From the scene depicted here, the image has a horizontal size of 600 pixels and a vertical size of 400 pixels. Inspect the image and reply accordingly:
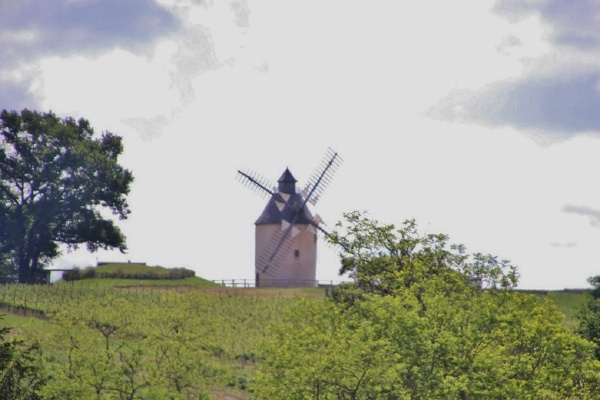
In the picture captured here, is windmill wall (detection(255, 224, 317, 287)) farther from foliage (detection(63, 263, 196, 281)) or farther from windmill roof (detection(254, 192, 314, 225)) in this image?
foliage (detection(63, 263, 196, 281))

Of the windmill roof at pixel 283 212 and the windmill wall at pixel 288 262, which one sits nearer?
the windmill wall at pixel 288 262

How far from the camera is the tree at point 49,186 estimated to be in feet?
286

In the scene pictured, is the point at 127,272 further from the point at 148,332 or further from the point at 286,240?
the point at 148,332

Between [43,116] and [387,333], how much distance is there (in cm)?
6158

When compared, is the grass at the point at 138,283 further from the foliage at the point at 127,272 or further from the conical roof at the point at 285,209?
the conical roof at the point at 285,209

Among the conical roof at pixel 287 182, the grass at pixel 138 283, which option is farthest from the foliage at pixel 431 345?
the conical roof at pixel 287 182

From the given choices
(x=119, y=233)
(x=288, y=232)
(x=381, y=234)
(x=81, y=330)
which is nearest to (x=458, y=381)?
(x=381, y=234)

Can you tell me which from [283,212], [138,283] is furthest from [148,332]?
[283,212]

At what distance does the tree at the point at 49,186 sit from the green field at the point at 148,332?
18.3 ft

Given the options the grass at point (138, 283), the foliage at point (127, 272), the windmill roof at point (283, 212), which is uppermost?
the windmill roof at point (283, 212)

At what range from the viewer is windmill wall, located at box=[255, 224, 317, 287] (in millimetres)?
90438

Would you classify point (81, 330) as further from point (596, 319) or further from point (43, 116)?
point (43, 116)

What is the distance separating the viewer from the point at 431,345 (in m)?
34.6

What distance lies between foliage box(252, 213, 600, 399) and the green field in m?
4.06
